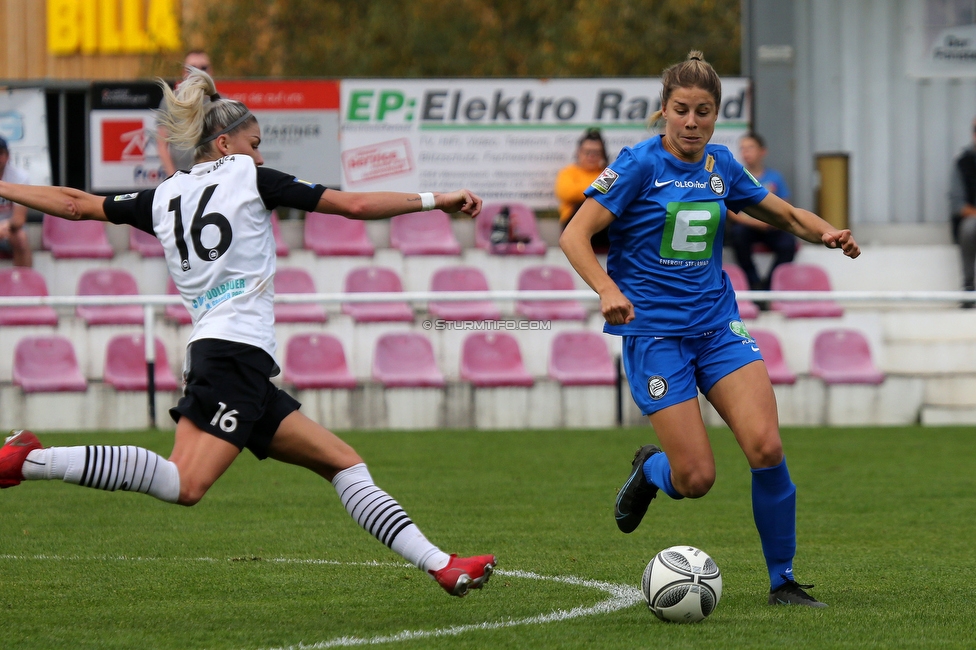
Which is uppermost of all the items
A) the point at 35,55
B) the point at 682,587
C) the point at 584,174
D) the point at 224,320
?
the point at 35,55

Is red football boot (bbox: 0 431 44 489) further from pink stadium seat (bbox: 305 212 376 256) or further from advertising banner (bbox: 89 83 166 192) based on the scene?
advertising banner (bbox: 89 83 166 192)

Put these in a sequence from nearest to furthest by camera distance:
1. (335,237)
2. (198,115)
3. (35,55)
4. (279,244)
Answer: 1. (198,115)
2. (279,244)
3. (335,237)
4. (35,55)

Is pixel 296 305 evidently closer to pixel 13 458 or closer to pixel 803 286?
pixel 803 286

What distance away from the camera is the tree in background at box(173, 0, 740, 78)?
83.0ft

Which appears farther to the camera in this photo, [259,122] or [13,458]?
[259,122]

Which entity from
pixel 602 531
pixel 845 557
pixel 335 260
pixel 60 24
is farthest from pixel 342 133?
pixel 60 24

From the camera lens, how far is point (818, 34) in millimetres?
16078

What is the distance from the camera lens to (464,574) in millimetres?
4727

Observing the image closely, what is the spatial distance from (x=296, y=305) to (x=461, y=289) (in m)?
1.60

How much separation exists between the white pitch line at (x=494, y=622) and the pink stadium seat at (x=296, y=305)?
623cm

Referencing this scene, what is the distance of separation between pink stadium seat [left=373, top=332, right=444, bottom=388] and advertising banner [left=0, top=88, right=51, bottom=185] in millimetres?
4037

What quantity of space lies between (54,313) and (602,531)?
6972mm

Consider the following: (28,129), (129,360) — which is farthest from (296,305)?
(28,129)

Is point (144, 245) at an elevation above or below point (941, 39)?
below
